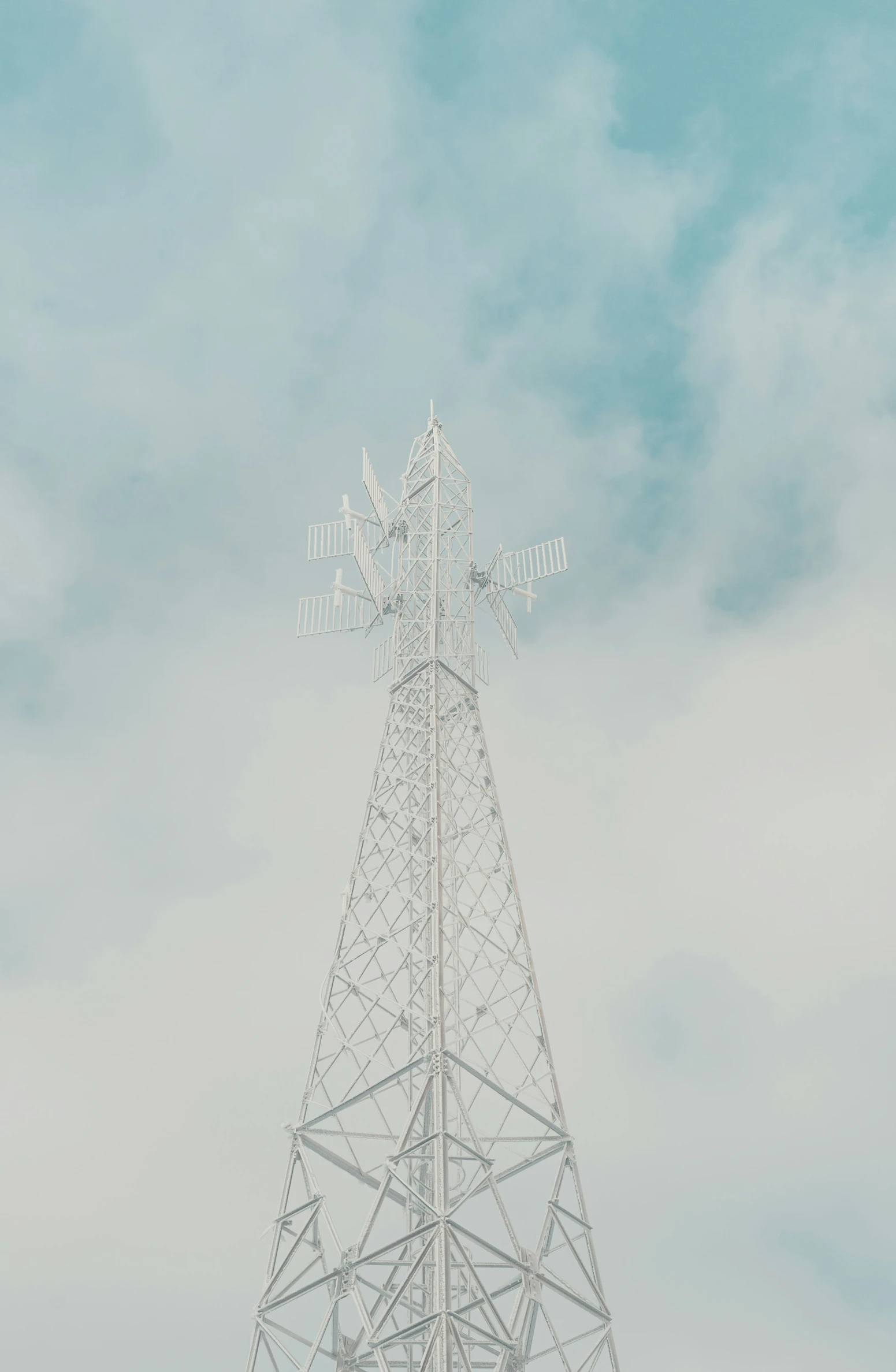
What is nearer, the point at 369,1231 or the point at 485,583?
the point at 369,1231

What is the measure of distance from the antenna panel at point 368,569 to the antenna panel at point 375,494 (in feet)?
3.56

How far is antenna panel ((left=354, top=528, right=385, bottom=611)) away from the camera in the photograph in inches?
1770

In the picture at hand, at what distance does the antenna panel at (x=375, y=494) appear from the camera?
151 feet

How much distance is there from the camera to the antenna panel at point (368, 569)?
148 ft

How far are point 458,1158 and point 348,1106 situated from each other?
392cm

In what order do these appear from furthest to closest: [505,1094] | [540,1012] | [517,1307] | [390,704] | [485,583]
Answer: [485,583], [390,704], [540,1012], [505,1094], [517,1307]

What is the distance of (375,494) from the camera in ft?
151

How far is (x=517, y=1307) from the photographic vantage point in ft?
99.5

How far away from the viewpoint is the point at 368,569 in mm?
45219

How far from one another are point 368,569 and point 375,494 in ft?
9.90

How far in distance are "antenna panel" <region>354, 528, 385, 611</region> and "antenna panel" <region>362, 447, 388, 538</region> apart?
1085 mm

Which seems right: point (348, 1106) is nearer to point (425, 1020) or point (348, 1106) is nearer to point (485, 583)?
point (425, 1020)

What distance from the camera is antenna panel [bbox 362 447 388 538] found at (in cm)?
4600

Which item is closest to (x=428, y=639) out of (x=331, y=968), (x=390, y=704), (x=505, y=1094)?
(x=390, y=704)
